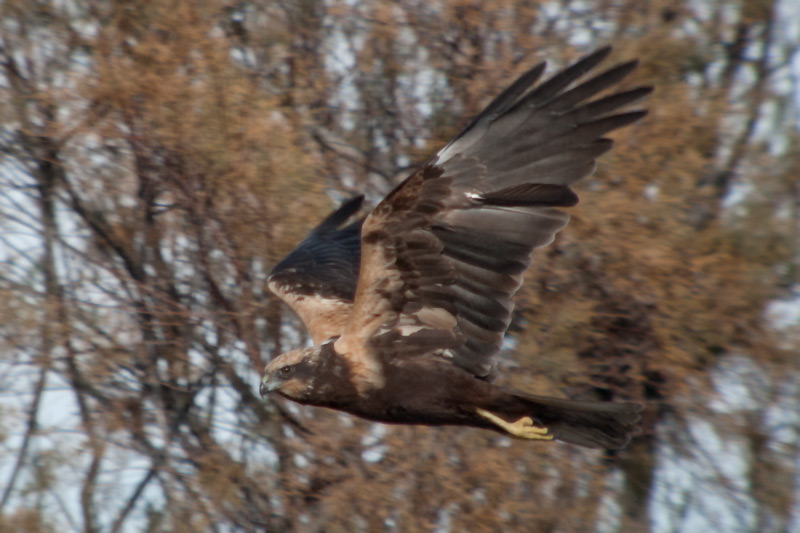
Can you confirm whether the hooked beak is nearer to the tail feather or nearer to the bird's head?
the bird's head

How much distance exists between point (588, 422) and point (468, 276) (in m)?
0.92

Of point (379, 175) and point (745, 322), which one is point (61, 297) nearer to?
point (379, 175)

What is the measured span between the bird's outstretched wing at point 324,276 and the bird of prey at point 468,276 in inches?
32.0

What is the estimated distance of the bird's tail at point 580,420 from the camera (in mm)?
4727

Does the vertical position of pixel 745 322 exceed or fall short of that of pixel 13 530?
it exceeds it

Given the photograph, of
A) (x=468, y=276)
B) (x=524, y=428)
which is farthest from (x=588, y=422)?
(x=468, y=276)

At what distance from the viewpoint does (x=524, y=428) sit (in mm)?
4727

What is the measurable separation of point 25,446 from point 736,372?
6.47 meters

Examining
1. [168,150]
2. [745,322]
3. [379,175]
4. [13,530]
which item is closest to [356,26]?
[379,175]

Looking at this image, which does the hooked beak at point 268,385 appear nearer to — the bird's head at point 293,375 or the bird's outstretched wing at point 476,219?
the bird's head at point 293,375

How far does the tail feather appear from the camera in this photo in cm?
472

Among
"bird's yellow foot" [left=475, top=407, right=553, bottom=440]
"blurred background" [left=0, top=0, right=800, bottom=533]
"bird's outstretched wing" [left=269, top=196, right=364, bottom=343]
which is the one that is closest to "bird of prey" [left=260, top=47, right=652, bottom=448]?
"bird's yellow foot" [left=475, top=407, right=553, bottom=440]

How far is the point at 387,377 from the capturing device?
16.0 feet

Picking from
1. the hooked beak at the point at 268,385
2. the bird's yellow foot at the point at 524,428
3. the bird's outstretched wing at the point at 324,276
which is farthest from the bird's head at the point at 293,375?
the bird's yellow foot at the point at 524,428
